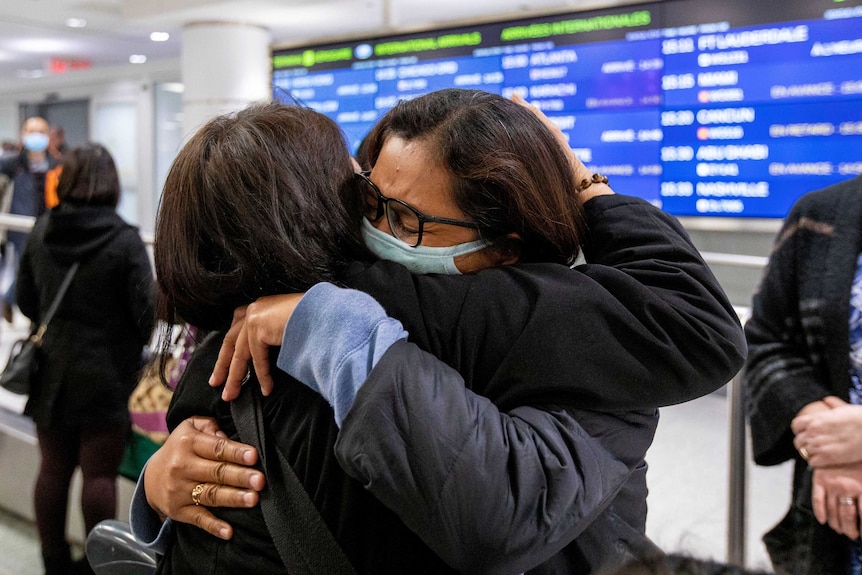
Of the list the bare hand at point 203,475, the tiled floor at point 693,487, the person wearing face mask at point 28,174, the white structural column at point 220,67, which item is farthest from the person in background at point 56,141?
the bare hand at point 203,475

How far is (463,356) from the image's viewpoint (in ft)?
2.75

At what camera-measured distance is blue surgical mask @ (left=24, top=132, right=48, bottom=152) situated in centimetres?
601

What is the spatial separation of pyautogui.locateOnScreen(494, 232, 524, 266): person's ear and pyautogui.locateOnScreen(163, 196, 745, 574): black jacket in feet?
0.22

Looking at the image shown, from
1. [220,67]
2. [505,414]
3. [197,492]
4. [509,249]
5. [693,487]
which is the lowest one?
[693,487]

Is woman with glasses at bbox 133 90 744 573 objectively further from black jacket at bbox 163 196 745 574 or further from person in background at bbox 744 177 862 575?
person in background at bbox 744 177 862 575

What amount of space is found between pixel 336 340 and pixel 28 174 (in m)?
6.95

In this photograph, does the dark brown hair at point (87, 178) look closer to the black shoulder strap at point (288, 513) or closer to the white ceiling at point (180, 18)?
the white ceiling at point (180, 18)

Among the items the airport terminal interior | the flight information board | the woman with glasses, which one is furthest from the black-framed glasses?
the flight information board

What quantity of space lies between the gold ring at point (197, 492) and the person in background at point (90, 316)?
174cm

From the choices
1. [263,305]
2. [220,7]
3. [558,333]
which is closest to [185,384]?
[263,305]

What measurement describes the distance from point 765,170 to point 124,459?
2855mm

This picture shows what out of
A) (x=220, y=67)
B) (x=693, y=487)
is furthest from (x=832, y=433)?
(x=220, y=67)

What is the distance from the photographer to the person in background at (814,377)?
4.82 feet

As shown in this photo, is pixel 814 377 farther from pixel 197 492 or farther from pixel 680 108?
pixel 680 108
